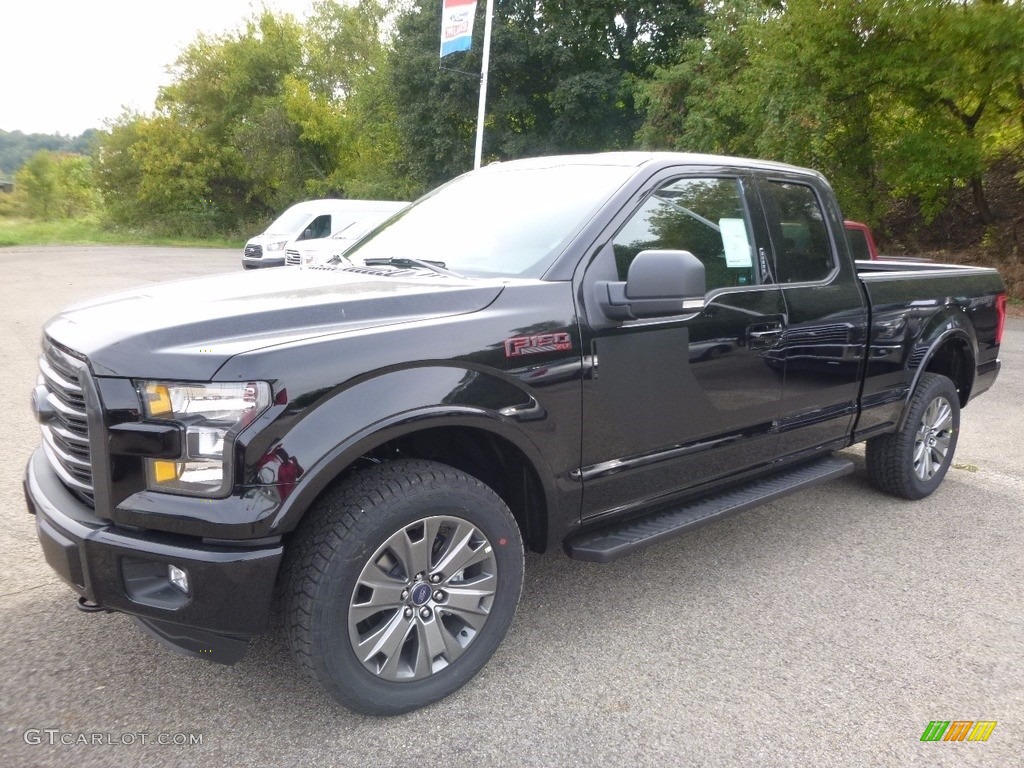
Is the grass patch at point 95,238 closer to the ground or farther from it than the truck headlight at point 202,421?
farther from it

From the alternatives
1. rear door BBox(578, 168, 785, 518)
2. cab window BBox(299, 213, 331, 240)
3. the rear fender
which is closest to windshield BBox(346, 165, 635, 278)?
rear door BBox(578, 168, 785, 518)

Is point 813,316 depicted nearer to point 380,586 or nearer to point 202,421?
point 380,586

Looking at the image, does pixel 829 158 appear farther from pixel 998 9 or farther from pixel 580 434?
pixel 580 434

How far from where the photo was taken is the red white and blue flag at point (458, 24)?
1435 cm

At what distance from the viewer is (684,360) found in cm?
320

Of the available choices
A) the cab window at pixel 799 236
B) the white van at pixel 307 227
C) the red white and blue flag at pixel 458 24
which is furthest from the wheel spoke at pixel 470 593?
the white van at pixel 307 227

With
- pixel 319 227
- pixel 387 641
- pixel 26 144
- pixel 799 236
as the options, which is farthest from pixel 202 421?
pixel 26 144

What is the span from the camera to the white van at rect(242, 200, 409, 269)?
18.1 meters

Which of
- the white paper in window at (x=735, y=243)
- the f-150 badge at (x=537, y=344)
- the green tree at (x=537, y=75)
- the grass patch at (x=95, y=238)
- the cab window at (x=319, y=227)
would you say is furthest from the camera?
the grass patch at (x=95, y=238)

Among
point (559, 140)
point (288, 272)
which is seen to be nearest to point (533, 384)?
point (288, 272)

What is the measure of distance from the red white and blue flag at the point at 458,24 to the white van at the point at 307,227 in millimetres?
4238

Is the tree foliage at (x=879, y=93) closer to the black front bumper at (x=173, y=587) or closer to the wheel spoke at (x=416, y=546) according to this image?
the wheel spoke at (x=416, y=546)

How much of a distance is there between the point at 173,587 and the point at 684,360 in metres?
2.00

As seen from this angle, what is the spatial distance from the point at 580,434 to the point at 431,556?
707 millimetres
